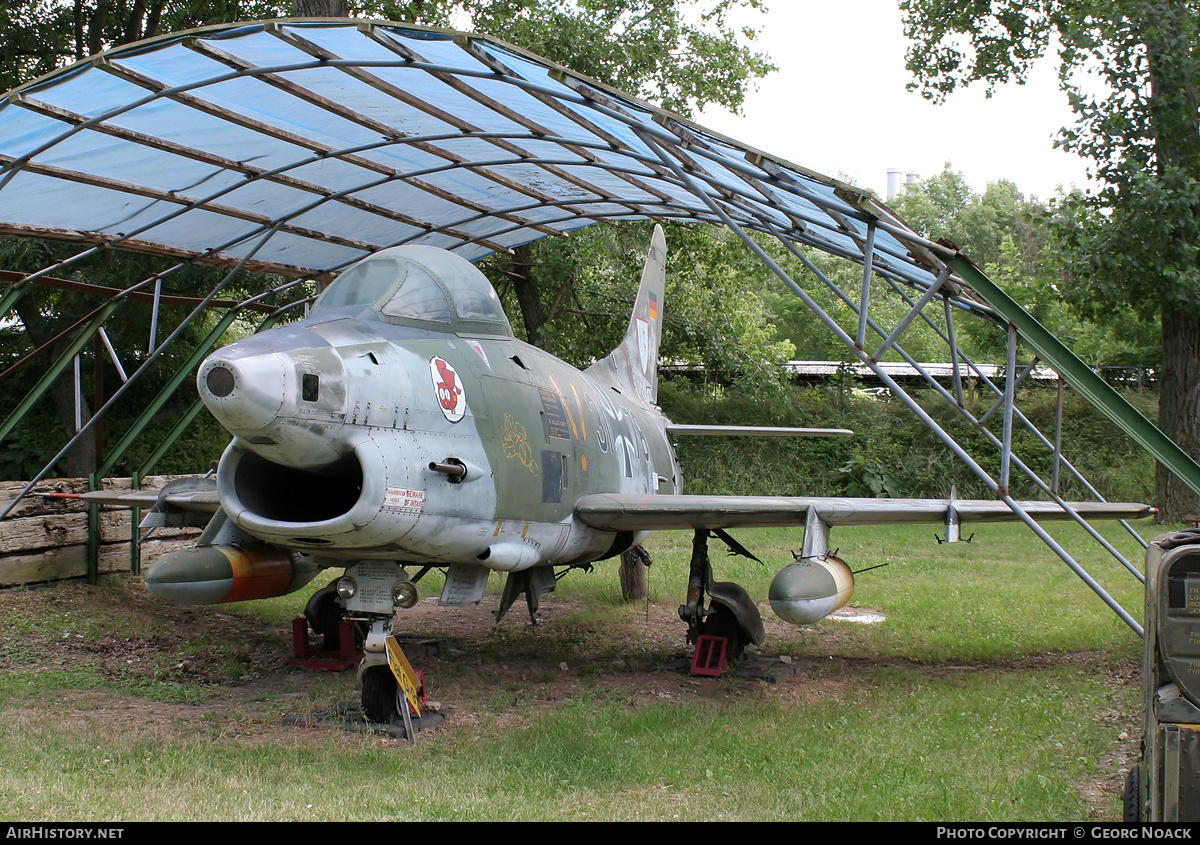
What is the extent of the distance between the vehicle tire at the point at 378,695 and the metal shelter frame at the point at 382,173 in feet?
14.6

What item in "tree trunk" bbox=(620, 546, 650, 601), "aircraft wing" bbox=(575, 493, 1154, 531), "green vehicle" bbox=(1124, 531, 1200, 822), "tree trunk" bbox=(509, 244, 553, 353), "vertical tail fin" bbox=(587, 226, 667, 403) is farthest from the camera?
"tree trunk" bbox=(509, 244, 553, 353)

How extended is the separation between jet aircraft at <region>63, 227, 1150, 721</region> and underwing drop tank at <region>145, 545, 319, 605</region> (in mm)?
17

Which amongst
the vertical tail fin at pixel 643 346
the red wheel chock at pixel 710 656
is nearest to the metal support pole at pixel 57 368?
the vertical tail fin at pixel 643 346

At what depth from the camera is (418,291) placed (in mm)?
7324

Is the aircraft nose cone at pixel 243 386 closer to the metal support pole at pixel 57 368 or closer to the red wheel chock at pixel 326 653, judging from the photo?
the red wheel chock at pixel 326 653

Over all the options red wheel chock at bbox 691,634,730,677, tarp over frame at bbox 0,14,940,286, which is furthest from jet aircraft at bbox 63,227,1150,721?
tarp over frame at bbox 0,14,940,286

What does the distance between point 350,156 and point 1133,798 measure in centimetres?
911

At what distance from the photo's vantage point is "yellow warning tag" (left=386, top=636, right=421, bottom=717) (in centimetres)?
690

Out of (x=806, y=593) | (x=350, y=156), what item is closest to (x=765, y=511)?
(x=806, y=593)

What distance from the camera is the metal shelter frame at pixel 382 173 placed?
7.38m

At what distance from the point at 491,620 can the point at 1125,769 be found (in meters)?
8.03

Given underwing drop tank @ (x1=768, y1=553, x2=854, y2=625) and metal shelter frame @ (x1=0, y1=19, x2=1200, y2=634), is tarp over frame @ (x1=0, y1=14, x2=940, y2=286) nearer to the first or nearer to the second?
metal shelter frame @ (x1=0, y1=19, x2=1200, y2=634)

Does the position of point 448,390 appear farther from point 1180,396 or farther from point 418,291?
point 1180,396
